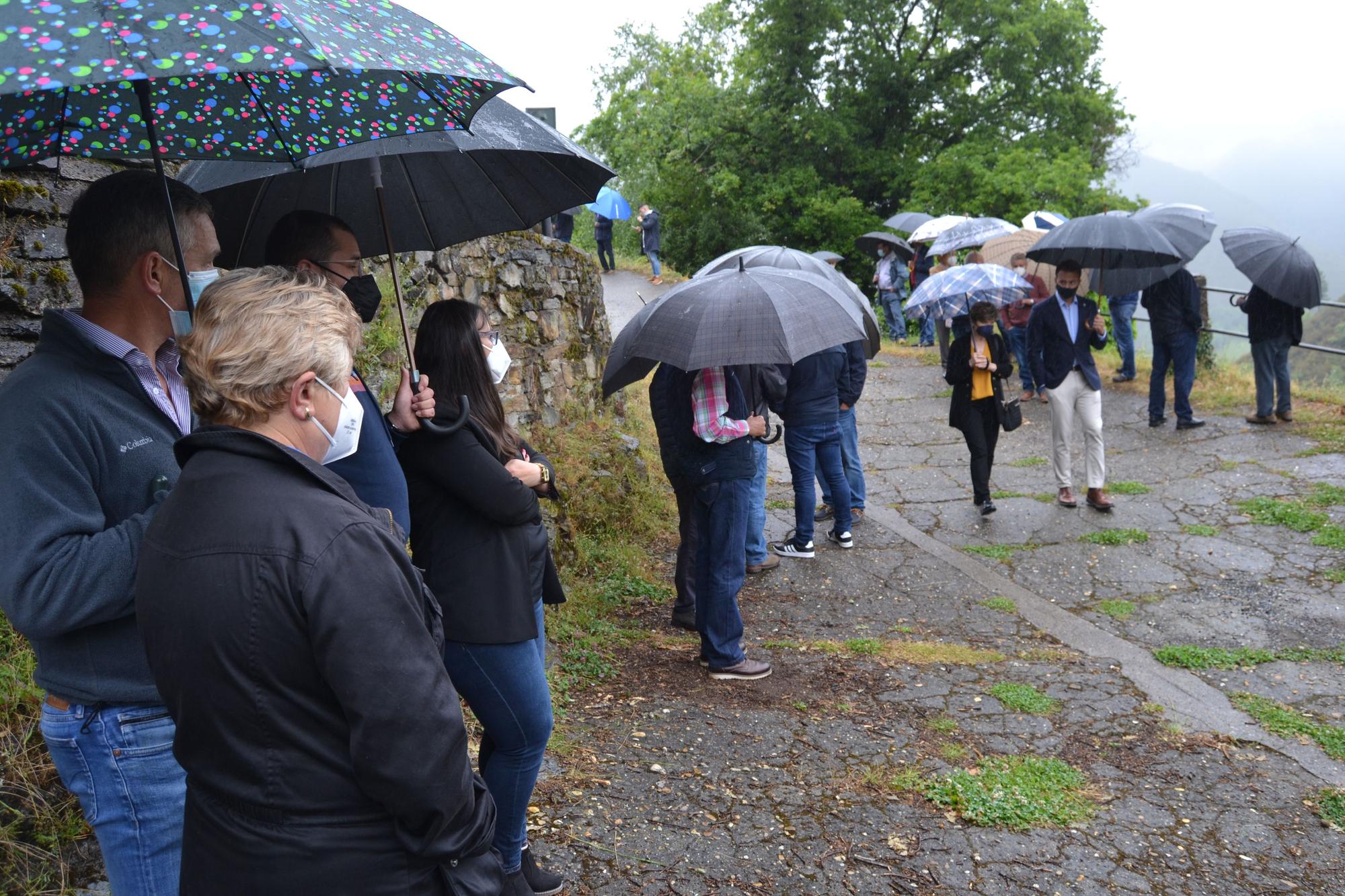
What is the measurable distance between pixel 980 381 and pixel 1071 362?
0.75 m

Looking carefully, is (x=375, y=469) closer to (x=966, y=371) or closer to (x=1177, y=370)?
(x=966, y=371)

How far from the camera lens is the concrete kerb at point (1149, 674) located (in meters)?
4.27

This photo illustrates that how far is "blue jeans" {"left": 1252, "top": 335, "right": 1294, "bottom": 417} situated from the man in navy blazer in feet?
8.41

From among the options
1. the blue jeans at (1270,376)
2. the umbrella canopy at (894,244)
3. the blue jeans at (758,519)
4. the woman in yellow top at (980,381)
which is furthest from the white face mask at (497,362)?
the umbrella canopy at (894,244)

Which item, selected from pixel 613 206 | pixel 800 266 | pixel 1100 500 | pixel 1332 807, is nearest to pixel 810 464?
pixel 800 266

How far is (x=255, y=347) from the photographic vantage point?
5.37 ft

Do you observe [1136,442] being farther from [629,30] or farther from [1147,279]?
[629,30]

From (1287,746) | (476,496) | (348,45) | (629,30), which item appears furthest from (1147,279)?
(629,30)

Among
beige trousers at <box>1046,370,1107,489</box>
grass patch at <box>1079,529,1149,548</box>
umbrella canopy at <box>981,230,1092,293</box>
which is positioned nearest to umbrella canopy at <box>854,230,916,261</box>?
umbrella canopy at <box>981,230,1092,293</box>

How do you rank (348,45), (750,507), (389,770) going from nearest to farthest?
(389,770) → (348,45) → (750,507)

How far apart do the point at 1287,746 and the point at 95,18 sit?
15.9ft

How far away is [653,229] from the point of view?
22219 mm

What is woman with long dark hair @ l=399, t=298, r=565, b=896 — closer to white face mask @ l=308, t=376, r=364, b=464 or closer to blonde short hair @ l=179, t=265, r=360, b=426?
white face mask @ l=308, t=376, r=364, b=464

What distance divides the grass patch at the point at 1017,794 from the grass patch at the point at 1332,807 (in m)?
0.80
